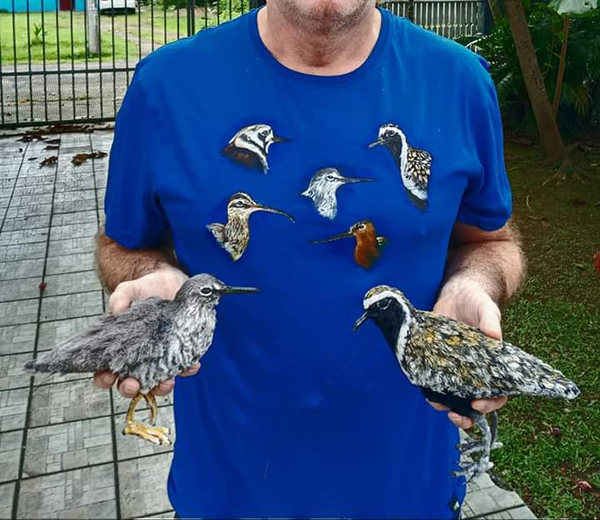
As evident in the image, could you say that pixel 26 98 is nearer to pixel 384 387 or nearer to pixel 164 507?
pixel 164 507

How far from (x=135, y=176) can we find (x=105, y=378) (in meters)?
0.53

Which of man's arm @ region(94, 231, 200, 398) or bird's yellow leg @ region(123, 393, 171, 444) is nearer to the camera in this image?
man's arm @ region(94, 231, 200, 398)

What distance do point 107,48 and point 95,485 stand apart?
796 inches

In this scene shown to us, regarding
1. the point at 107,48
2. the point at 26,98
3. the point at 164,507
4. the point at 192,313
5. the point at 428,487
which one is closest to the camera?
the point at 192,313

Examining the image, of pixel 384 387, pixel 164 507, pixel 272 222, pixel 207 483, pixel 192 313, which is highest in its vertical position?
pixel 272 222

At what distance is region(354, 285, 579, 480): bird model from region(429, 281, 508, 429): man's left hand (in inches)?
0.7

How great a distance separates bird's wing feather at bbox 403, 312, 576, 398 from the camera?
157 cm

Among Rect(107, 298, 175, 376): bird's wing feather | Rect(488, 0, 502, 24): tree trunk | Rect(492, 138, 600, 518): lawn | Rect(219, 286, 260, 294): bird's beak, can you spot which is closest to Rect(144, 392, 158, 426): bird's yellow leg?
Rect(107, 298, 175, 376): bird's wing feather

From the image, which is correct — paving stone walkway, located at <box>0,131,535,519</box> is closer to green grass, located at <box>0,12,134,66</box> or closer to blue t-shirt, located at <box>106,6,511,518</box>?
blue t-shirt, located at <box>106,6,511,518</box>

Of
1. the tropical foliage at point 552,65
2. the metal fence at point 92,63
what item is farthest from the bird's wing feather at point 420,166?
the metal fence at point 92,63

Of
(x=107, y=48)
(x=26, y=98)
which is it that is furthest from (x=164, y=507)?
(x=107, y=48)

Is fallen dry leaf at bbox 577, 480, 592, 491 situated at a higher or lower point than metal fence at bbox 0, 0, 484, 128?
lower

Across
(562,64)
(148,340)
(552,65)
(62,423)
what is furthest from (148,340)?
(552,65)

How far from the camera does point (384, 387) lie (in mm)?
1842
